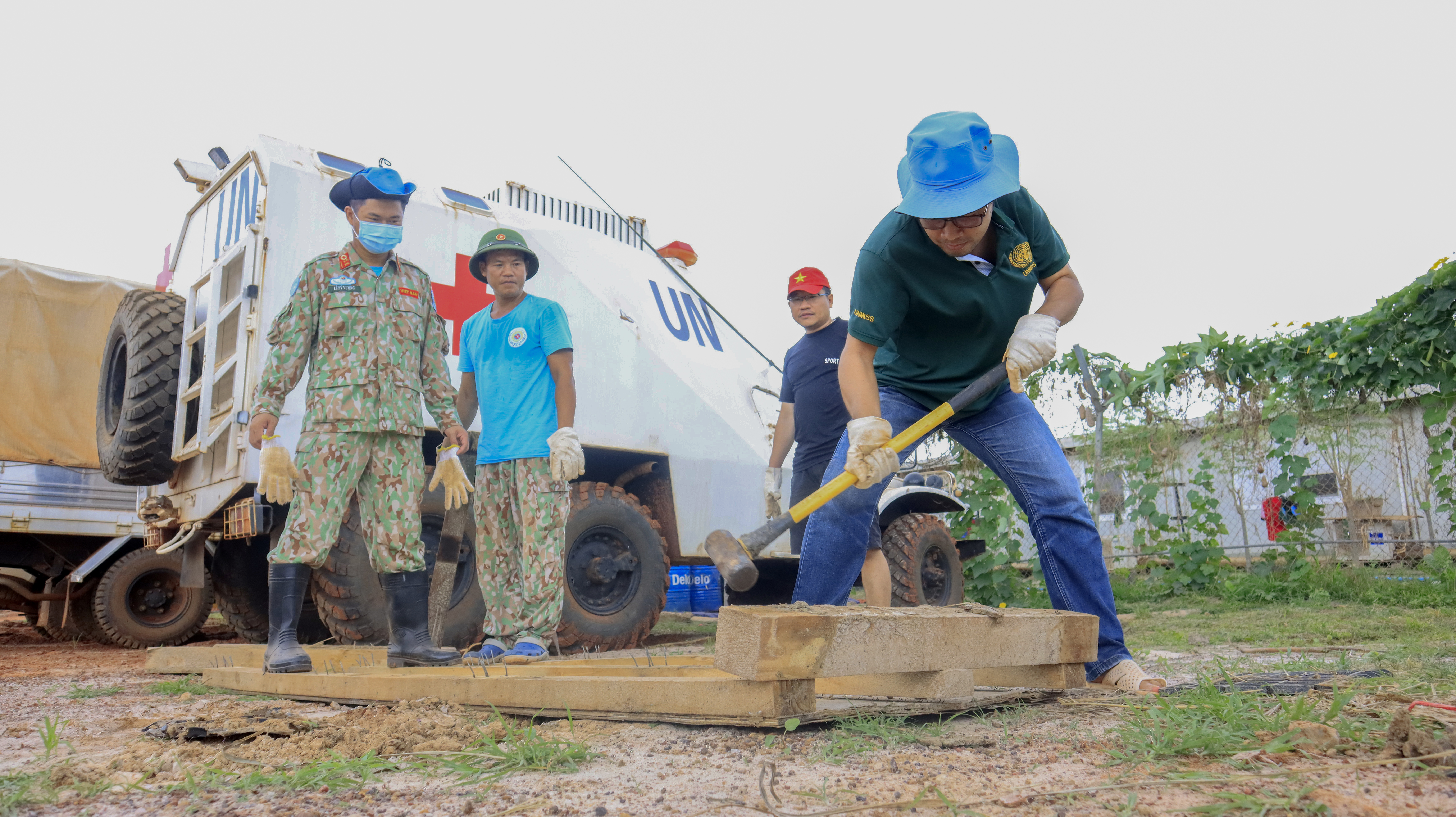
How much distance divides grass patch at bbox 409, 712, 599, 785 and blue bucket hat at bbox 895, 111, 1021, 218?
4.94ft

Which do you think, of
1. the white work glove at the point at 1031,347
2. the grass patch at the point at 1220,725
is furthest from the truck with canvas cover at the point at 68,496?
the grass patch at the point at 1220,725

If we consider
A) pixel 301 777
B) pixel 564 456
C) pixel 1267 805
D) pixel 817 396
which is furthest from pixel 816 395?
pixel 1267 805

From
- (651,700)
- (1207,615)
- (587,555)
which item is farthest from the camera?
(1207,615)

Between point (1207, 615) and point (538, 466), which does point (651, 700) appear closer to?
point (538, 466)

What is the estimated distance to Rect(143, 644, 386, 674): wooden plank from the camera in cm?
362

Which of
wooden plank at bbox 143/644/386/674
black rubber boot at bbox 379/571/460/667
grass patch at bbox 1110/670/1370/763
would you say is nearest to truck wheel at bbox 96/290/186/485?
wooden plank at bbox 143/644/386/674

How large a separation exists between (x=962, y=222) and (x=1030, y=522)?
97 centimetres

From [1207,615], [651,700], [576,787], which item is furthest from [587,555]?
[1207,615]

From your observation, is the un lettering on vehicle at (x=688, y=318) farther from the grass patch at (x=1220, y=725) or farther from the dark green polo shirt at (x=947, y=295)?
the grass patch at (x=1220, y=725)

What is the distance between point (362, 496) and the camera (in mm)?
3570

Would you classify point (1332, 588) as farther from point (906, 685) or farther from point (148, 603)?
point (148, 603)

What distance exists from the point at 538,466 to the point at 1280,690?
2713 mm

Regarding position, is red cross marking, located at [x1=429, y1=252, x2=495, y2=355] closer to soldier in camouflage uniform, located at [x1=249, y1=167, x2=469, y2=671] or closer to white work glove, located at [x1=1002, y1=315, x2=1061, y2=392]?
soldier in camouflage uniform, located at [x1=249, y1=167, x2=469, y2=671]

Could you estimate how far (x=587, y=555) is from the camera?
193 inches
